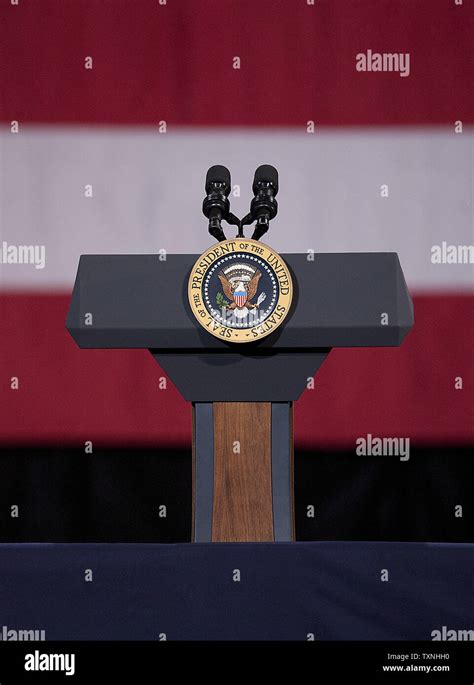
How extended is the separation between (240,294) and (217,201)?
8.6 inches

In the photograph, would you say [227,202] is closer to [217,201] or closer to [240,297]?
[217,201]

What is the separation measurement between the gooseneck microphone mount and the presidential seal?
0.09 meters

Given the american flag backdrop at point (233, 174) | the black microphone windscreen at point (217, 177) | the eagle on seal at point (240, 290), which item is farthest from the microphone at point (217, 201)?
the american flag backdrop at point (233, 174)

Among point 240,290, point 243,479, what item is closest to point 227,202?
point 240,290

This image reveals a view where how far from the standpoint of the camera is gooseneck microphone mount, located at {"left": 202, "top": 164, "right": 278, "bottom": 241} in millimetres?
1826

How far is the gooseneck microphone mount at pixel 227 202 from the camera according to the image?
183 centimetres

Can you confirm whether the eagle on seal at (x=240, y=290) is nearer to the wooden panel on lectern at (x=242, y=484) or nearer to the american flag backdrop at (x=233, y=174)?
the wooden panel on lectern at (x=242, y=484)

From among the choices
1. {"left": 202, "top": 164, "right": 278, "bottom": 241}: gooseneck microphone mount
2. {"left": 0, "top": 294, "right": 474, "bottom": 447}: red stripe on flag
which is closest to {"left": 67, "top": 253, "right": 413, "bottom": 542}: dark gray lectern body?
{"left": 202, "top": 164, "right": 278, "bottom": 241}: gooseneck microphone mount

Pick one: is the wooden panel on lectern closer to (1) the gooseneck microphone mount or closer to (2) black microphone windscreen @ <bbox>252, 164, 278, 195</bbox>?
(1) the gooseneck microphone mount

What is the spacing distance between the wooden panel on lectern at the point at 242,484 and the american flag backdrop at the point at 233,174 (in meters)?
0.99

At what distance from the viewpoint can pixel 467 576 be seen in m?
1.29
